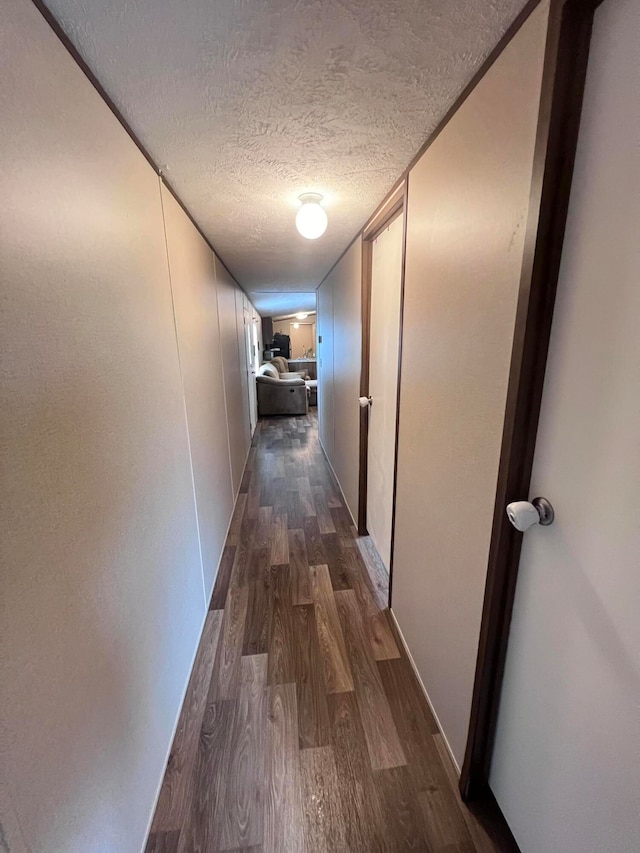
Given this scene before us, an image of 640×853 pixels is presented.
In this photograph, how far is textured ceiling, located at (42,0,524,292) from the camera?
714 millimetres

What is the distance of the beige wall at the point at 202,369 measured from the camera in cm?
160

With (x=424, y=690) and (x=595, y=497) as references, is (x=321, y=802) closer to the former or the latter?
(x=424, y=690)

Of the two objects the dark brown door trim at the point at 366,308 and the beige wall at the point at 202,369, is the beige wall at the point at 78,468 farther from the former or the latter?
the dark brown door trim at the point at 366,308

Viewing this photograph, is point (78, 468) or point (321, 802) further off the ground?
point (78, 468)

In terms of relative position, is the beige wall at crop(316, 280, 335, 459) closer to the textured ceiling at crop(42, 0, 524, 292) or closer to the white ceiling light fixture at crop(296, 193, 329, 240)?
the white ceiling light fixture at crop(296, 193, 329, 240)

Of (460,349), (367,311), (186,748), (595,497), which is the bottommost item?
(186,748)

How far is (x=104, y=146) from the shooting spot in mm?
924

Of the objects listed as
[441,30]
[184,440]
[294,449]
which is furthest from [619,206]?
[294,449]

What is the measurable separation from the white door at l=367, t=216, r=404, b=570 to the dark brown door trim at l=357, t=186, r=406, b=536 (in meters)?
0.03

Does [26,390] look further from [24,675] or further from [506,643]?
[506,643]

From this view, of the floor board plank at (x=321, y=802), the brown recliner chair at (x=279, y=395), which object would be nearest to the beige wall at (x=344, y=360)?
the floor board plank at (x=321, y=802)

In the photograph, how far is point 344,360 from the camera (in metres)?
2.96

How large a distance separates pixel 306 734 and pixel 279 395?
5570 mm

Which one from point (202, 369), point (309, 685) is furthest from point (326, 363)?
point (309, 685)
